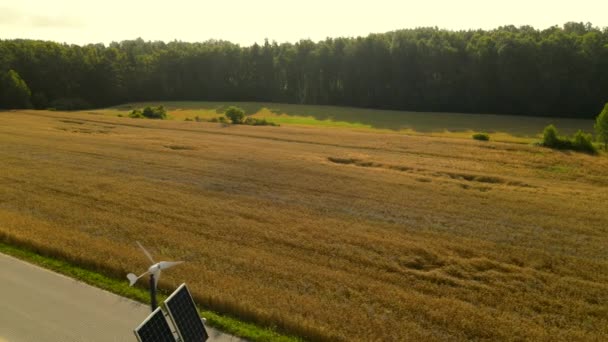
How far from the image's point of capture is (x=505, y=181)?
32750 mm

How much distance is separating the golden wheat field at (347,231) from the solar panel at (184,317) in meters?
3.20

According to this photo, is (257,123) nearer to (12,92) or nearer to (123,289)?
(12,92)

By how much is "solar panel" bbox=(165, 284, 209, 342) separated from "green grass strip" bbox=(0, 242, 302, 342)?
245cm

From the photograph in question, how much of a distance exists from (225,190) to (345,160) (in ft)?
48.0

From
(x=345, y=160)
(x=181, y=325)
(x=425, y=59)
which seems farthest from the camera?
(x=425, y=59)

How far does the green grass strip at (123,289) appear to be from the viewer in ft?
39.9

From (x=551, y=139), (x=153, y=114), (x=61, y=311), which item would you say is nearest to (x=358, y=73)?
(x=153, y=114)

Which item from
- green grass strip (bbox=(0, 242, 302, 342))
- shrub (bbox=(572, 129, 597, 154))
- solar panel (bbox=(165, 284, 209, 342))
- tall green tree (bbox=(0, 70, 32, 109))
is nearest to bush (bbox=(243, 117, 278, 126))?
shrub (bbox=(572, 129, 597, 154))

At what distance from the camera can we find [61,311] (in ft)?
42.5

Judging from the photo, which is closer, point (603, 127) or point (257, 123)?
point (603, 127)

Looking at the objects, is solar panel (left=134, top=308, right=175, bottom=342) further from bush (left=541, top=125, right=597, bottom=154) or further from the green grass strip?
bush (left=541, top=125, right=597, bottom=154)

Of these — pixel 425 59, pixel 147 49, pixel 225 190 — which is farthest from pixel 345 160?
pixel 147 49

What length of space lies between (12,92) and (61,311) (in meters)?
82.2

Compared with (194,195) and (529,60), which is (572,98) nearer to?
(529,60)
